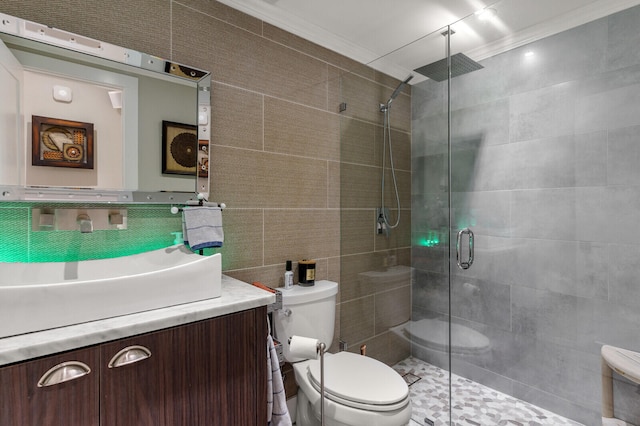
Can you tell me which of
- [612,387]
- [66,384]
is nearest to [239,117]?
[66,384]

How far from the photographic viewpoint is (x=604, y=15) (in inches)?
59.3

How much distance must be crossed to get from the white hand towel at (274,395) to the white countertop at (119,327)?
0.24 meters

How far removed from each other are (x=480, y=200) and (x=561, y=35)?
3.01ft

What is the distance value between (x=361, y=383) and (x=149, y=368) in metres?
0.91

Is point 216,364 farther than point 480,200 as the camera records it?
No

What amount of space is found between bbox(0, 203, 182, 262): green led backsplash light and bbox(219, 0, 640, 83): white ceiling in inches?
44.4

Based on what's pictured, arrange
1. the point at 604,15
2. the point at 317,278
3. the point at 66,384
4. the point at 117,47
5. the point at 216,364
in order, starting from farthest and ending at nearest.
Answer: the point at 317,278 < the point at 604,15 < the point at 117,47 < the point at 216,364 < the point at 66,384

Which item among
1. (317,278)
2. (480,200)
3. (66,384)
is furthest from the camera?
(317,278)

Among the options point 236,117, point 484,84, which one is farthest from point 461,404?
point 236,117

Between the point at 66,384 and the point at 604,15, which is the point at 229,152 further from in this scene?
the point at 604,15

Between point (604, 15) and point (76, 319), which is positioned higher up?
point (604, 15)

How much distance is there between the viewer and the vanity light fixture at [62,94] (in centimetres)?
120

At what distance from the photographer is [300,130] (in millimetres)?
1948

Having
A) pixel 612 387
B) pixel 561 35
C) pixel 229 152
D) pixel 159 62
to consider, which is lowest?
pixel 612 387
